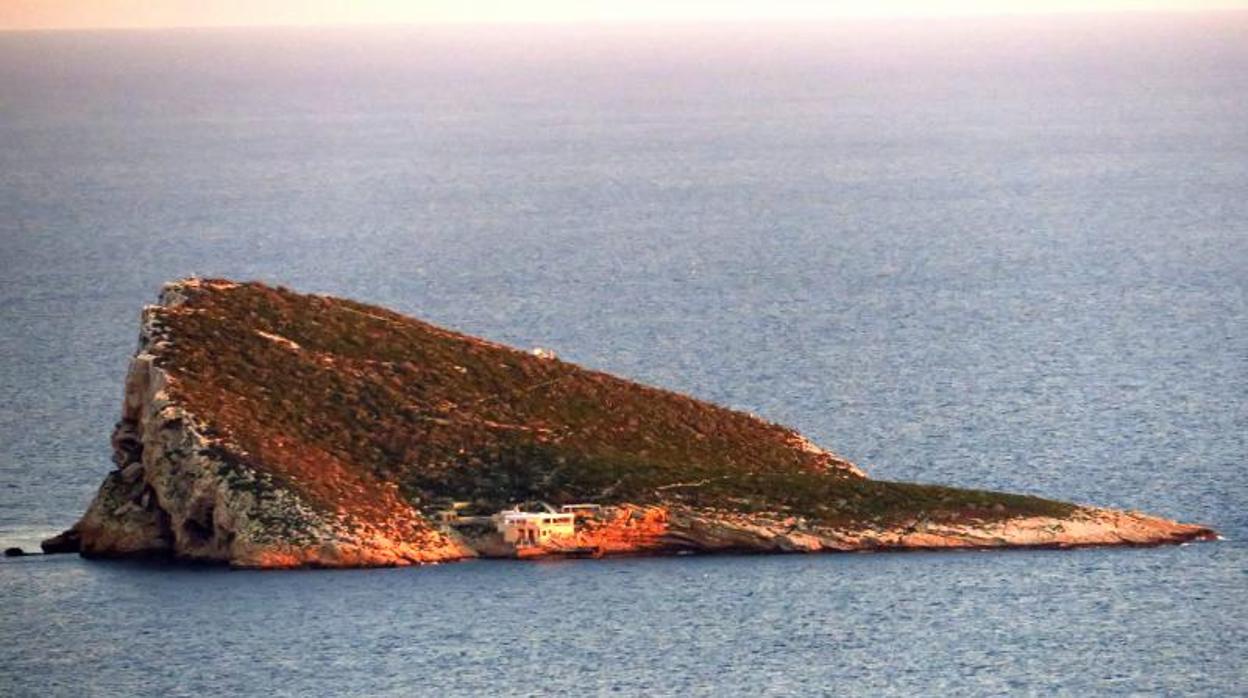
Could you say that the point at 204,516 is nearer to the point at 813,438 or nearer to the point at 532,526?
the point at 532,526

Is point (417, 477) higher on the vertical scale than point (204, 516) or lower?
higher

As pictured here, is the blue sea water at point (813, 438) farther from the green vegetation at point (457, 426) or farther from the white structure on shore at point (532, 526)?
the green vegetation at point (457, 426)

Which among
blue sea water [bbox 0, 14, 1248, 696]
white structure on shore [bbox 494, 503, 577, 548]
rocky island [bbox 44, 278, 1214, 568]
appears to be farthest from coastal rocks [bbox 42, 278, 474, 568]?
white structure on shore [bbox 494, 503, 577, 548]

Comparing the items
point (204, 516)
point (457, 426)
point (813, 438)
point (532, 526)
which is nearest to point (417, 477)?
point (457, 426)

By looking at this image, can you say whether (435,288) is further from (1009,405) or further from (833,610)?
(833,610)

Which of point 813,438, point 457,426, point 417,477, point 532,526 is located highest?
point 457,426

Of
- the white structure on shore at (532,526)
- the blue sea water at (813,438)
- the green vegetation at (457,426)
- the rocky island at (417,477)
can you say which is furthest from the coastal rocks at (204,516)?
the white structure on shore at (532,526)

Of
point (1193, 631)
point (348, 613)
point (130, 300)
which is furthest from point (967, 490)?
point (130, 300)

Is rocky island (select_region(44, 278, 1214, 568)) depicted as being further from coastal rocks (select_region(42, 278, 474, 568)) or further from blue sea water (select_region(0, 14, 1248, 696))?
blue sea water (select_region(0, 14, 1248, 696))
